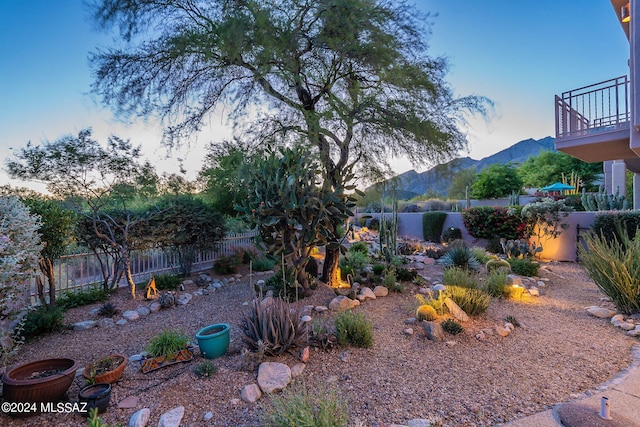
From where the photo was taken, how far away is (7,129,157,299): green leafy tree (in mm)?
6445

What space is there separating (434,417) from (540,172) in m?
36.0

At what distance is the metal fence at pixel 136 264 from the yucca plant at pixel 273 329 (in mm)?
2752

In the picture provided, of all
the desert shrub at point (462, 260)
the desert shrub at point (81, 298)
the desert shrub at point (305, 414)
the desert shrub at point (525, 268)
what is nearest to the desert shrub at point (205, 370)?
the desert shrub at point (305, 414)

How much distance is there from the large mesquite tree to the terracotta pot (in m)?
4.13

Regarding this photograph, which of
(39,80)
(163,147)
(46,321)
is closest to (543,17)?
(163,147)

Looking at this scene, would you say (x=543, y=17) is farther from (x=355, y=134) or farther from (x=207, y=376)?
(x=207, y=376)

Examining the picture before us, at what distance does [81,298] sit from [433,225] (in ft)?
42.5

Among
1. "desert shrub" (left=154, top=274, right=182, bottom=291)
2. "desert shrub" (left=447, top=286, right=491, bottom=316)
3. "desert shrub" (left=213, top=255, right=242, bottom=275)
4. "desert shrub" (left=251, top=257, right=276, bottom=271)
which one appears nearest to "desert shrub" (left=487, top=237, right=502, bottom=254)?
"desert shrub" (left=447, top=286, right=491, bottom=316)

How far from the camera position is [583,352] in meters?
3.91

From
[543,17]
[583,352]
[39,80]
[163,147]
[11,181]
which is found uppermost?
[543,17]

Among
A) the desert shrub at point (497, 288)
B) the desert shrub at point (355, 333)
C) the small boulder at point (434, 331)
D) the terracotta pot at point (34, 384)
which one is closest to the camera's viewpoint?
the terracotta pot at point (34, 384)

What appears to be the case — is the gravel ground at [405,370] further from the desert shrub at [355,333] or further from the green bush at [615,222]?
the green bush at [615,222]

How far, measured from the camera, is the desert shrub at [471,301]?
4961mm

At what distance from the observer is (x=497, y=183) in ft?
105
